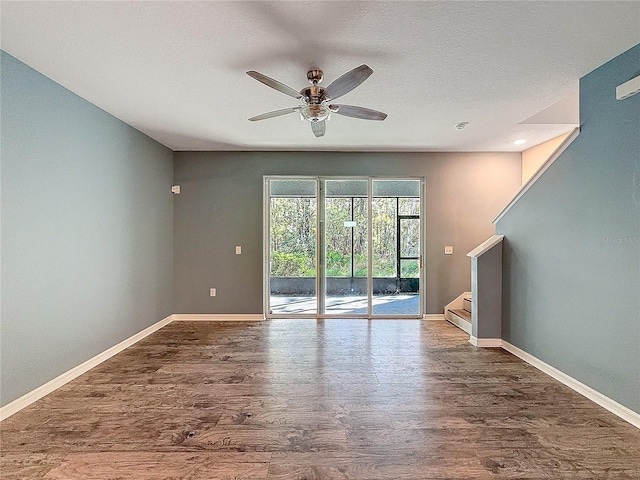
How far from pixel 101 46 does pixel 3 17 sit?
481 mm

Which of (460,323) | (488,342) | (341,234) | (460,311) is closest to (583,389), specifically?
(488,342)

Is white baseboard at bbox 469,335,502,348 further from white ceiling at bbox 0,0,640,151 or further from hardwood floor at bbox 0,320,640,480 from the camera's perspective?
white ceiling at bbox 0,0,640,151

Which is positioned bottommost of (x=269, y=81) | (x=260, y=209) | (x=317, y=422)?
(x=317, y=422)

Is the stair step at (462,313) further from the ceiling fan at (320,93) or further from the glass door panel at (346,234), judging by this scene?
the ceiling fan at (320,93)

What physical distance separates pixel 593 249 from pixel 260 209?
13.2 feet

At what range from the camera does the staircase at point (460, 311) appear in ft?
15.1

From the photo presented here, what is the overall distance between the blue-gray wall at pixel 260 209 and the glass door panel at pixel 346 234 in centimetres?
29

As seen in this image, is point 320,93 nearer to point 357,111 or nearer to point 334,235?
point 357,111

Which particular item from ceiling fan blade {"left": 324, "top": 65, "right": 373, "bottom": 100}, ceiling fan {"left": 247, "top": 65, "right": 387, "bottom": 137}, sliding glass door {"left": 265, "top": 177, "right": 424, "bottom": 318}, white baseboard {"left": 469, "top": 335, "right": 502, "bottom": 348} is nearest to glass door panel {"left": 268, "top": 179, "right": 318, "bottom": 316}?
sliding glass door {"left": 265, "top": 177, "right": 424, "bottom": 318}

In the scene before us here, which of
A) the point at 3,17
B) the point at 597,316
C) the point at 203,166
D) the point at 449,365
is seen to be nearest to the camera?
the point at 3,17

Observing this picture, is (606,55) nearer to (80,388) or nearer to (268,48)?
(268,48)

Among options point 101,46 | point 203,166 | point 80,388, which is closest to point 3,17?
point 101,46

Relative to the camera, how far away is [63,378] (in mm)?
2889

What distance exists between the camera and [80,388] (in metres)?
2.82
